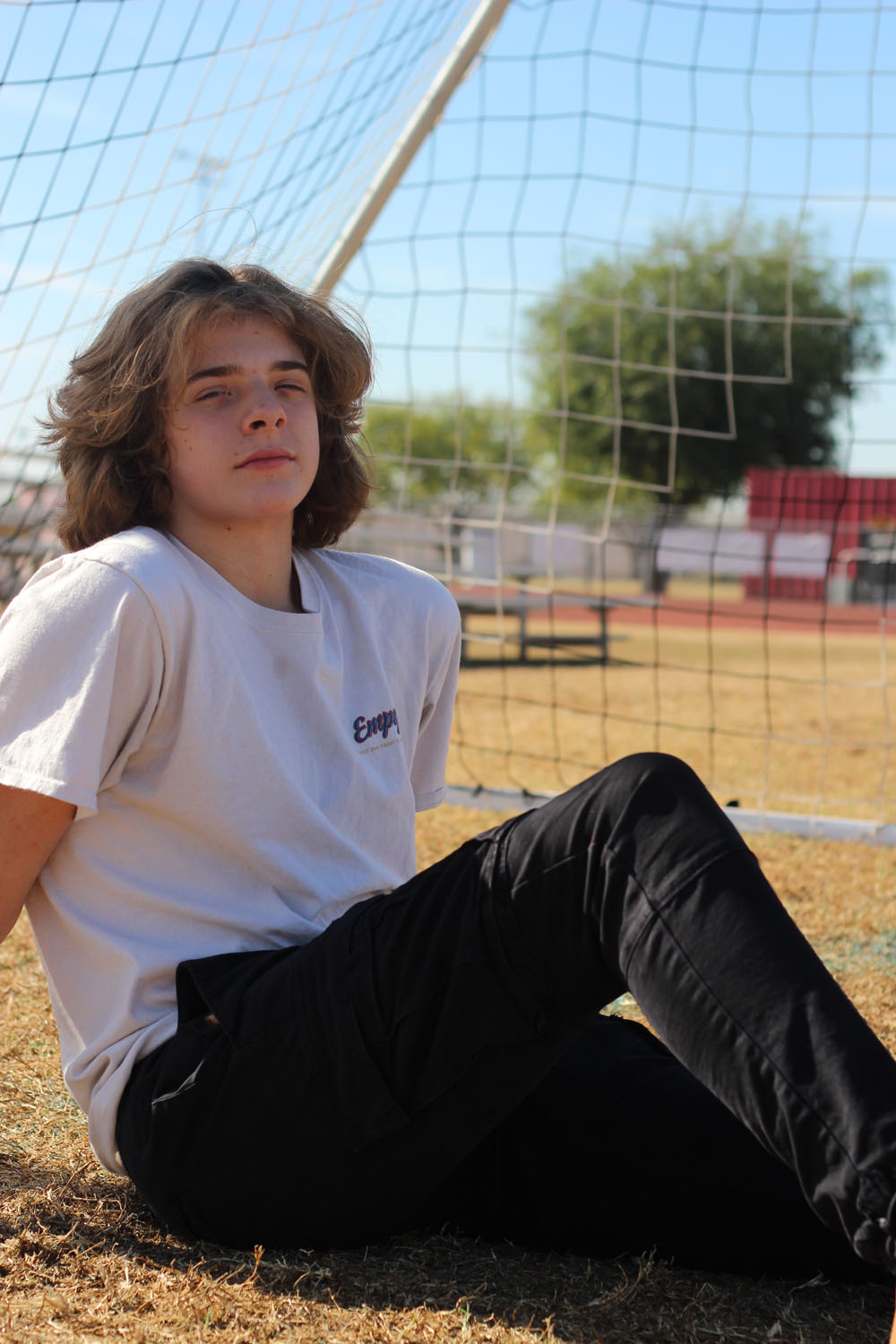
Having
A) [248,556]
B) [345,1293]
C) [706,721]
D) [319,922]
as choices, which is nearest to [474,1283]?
[345,1293]

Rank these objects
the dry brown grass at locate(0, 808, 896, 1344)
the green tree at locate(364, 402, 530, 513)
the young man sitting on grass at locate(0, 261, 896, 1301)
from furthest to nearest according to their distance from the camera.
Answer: the green tree at locate(364, 402, 530, 513)
the dry brown grass at locate(0, 808, 896, 1344)
the young man sitting on grass at locate(0, 261, 896, 1301)

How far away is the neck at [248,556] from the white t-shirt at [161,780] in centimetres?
7

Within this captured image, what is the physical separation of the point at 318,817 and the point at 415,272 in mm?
3567

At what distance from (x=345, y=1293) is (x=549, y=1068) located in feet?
1.09

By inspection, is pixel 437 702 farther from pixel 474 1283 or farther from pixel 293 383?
pixel 474 1283

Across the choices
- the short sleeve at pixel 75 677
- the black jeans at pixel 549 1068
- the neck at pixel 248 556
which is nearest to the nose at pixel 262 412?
the neck at pixel 248 556

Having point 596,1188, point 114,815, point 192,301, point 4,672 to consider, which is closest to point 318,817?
point 114,815

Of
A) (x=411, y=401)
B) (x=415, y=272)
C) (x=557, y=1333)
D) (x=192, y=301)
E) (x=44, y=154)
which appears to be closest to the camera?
(x=557, y=1333)

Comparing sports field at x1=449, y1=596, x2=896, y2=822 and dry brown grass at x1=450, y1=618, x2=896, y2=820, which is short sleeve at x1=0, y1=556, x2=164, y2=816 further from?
dry brown grass at x1=450, y1=618, x2=896, y2=820

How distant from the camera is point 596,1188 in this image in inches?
61.2

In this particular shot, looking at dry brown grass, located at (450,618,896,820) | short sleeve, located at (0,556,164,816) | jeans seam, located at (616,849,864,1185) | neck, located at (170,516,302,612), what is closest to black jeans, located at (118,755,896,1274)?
jeans seam, located at (616,849,864,1185)

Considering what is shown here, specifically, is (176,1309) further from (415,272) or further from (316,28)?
(415,272)

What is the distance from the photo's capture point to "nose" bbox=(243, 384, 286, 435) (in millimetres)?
1679

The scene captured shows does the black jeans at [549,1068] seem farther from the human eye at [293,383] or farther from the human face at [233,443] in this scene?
the human eye at [293,383]
